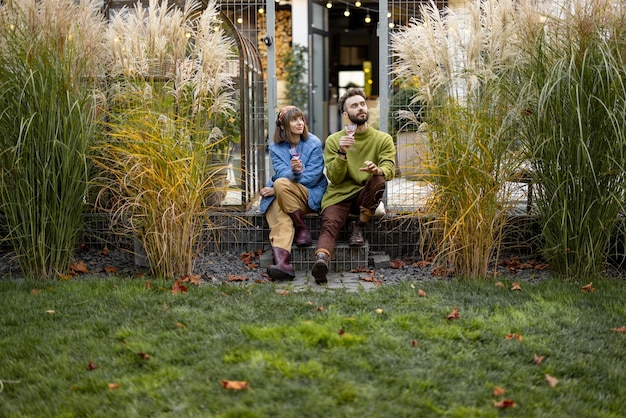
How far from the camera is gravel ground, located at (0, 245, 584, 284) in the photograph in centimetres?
472

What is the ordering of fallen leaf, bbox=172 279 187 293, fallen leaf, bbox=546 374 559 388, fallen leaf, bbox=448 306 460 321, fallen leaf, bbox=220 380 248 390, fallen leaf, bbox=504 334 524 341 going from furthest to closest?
fallen leaf, bbox=172 279 187 293 < fallen leaf, bbox=448 306 460 321 < fallen leaf, bbox=504 334 524 341 < fallen leaf, bbox=546 374 559 388 < fallen leaf, bbox=220 380 248 390

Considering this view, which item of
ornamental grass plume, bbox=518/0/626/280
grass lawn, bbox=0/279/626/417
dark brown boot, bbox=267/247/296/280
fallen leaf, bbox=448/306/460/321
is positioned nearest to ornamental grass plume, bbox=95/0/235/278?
grass lawn, bbox=0/279/626/417

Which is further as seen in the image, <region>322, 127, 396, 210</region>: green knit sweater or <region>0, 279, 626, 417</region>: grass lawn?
<region>322, 127, 396, 210</region>: green knit sweater

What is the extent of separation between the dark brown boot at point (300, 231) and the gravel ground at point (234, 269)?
0.31 m

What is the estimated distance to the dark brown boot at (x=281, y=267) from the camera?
4.66 m

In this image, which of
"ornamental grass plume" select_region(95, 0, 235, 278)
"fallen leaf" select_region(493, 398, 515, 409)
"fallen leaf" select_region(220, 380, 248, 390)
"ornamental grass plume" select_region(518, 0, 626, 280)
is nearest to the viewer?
"fallen leaf" select_region(493, 398, 515, 409)

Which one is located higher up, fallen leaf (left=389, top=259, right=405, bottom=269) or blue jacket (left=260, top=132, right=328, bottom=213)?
blue jacket (left=260, top=132, right=328, bottom=213)

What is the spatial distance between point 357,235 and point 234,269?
83cm

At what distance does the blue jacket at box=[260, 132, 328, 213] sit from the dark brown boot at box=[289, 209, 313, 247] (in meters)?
0.18

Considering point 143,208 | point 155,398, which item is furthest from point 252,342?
point 143,208

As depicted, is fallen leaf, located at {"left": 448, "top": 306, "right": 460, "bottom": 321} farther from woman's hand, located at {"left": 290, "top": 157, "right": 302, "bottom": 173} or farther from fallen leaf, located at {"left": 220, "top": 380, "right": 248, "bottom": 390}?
woman's hand, located at {"left": 290, "top": 157, "right": 302, "bottom": 173}

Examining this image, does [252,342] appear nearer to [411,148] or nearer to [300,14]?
[411,148]

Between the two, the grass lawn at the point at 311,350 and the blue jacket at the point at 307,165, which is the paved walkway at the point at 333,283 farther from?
the blue jacket at the point at 307,165

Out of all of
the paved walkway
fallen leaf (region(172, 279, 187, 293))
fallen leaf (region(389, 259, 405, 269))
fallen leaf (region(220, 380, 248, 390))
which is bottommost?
fallen leaf (region(220, 380, 248, 390))
